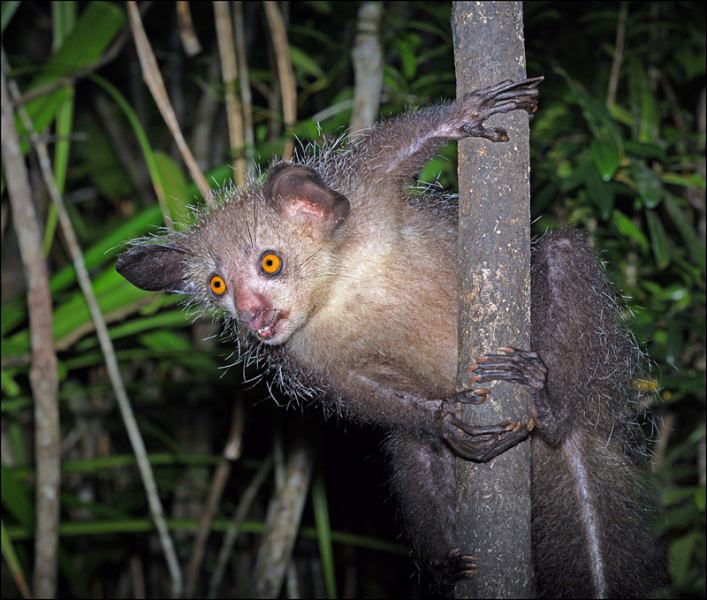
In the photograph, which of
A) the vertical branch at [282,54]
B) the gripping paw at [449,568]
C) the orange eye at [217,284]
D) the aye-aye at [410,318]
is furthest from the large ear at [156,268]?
the gripping paw at [449,568]

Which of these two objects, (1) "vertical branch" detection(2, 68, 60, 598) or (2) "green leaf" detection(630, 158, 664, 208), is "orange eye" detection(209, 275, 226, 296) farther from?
(2) "green leaf" detection(630, 158, 664, 208)

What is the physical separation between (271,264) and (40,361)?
54.3 inches

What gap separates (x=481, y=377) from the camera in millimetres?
1979

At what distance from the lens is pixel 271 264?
2.70 metres

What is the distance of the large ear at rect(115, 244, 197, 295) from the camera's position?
2.79 meters

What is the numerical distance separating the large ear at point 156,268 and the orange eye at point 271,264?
22.4 inches

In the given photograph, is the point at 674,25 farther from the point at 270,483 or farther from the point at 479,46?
the point at 270,483

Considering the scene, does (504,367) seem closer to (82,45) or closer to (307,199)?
(307,199)

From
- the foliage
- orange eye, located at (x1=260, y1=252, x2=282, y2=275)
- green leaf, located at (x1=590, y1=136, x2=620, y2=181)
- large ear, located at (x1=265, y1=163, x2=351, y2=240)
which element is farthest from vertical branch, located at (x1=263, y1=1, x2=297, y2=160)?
green leaf, located at (x1=590, y1=136, x2=620, y2=181)

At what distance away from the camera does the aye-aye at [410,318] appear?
2.54 metres

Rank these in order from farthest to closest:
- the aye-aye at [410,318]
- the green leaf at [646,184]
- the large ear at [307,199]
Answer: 1. the green leaf at [646,184]
2. the aye-aye at [410,318]
3. the large ear at [307,199]

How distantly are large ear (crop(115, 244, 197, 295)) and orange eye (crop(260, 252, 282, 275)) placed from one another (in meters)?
0.57

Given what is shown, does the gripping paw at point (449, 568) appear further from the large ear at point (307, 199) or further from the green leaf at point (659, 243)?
the green leaf at point (659, 243)

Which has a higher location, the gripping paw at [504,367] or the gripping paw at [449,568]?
the gripping paw at [504,367]
